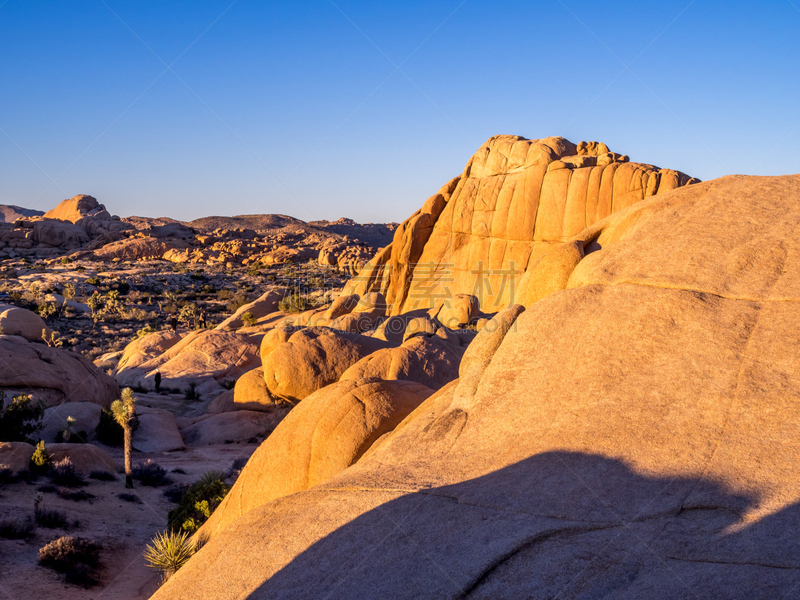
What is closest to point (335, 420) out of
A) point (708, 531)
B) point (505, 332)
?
point (505, 332)

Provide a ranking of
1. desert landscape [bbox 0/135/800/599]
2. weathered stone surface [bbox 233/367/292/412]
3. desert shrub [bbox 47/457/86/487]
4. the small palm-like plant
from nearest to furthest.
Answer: desert landscape [bbox 0/135/800/599] < the small palm-like plant < desert shrub [bbox 47/457/86/487] < weathered stone surface [bbox 233/367/292/412]

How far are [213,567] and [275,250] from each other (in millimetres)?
70068

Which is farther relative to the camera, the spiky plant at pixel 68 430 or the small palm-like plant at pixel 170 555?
the spiky plant at pixel 68 430

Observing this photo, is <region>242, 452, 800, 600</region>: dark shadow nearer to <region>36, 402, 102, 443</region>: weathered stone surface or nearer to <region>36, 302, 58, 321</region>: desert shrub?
<region>36, 402, 102, 443</region>: weathered stone surface

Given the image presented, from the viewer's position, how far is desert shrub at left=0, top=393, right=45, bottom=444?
14.4 meters

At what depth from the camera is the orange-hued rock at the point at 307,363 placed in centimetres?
1825

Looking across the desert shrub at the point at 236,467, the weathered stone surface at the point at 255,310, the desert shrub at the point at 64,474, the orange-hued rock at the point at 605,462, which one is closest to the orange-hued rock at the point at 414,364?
the desert shrub at the point at 236,467

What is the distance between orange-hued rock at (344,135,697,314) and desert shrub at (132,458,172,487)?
66.8ft

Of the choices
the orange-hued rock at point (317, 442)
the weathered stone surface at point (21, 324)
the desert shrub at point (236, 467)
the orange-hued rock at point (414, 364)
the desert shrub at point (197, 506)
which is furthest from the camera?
the weathered stone surface at point (21, 324)

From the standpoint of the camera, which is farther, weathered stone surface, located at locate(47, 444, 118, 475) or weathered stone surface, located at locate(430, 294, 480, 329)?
weathered stone surface, located at locate(430, 294, 480, 329)

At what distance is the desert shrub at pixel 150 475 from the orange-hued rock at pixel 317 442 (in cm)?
504

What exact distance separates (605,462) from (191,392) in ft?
67.6

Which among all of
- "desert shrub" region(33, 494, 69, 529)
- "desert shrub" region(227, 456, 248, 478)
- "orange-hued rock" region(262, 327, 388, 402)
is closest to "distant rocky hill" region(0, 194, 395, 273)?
"orange-hued rock" region(262, 327, 388, 402)

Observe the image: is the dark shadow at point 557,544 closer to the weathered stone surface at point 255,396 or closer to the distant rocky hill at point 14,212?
the weathered stone surface at point 255,396
